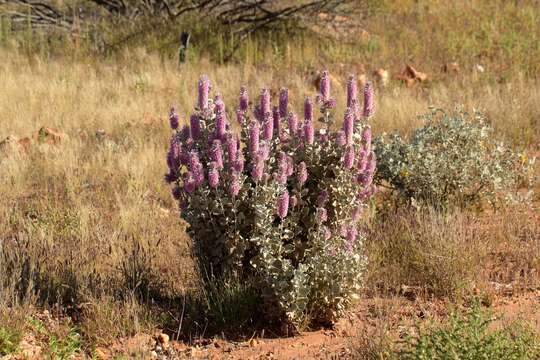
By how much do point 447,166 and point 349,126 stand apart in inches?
76.5

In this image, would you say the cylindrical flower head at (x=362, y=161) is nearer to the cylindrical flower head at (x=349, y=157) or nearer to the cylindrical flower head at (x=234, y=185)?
the cylindrical flower head at (x=349, y=157)

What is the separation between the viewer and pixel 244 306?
13.7 feet

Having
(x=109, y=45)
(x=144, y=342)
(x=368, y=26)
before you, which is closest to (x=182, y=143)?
(x=144, y=342)

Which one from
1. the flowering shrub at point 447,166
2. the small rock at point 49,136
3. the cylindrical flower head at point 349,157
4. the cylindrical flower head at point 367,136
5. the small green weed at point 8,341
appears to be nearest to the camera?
the small green weed at point 8,341

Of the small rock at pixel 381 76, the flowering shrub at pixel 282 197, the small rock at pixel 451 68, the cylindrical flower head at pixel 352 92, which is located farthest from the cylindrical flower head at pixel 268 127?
the small rock at pixel 451 68

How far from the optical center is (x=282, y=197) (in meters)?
3.88

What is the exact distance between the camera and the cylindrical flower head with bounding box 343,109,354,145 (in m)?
4.03

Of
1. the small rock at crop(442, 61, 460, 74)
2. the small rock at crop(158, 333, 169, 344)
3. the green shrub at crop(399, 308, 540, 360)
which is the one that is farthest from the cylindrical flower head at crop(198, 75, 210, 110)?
the small rock at crop(442, 61, 460, 74)

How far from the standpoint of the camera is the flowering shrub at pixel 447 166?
572 cm

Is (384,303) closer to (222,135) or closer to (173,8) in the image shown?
(222,135)

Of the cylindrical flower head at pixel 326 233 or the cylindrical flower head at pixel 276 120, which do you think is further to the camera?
the cylindrical flower head at pixel 276 120

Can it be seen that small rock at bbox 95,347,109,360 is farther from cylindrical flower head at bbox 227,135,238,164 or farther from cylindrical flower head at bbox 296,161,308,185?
cylindrical flower head at bbox 296,161,308,185

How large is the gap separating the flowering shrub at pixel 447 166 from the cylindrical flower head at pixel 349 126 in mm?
1675

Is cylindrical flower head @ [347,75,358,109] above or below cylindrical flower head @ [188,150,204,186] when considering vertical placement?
above
